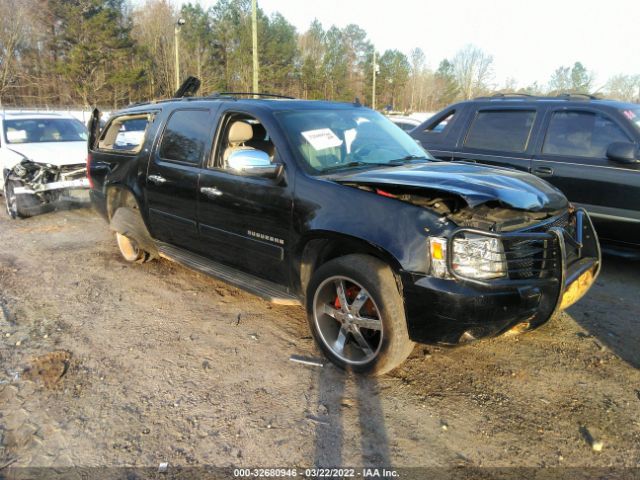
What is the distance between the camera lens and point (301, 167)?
130 inches

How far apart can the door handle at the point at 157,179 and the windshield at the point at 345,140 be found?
4.58 ft

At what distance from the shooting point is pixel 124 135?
5.32 metres

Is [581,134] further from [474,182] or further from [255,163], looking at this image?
[255,163]

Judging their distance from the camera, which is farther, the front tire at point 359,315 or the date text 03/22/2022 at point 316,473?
the front tire at point 359,315

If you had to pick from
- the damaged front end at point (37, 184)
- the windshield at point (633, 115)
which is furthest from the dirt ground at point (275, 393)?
the damaged front end at point (37, 184)

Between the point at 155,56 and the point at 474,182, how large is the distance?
47428 mm

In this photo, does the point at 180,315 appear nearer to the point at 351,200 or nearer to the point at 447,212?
the point at 351,200

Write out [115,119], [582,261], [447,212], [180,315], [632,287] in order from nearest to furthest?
[447,212], [582,261], [180,315], [632,287], [115,119]

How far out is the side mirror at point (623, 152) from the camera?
459cm

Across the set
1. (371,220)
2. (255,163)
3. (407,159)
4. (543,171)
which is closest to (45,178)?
(255,163)

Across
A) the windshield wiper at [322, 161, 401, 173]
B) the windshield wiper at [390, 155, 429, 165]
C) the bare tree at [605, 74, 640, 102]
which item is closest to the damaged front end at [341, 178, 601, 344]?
the windshield wiper at [322, 161, 401, 173]

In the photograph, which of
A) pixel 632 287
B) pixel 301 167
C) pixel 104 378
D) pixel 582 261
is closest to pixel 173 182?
pixel 301 167

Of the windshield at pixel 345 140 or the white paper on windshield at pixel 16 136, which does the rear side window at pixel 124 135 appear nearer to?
the windshield at pixel 345 140

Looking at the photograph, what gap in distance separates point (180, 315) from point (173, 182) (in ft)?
3.90
